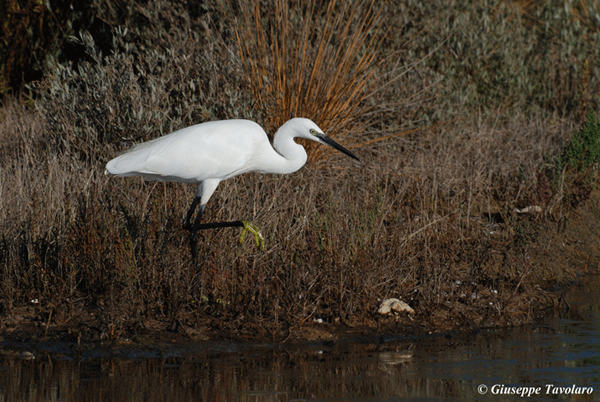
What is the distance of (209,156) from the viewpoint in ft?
18.6

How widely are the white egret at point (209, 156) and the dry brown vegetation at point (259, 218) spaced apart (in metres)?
0.28

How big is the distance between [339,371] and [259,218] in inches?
84.9

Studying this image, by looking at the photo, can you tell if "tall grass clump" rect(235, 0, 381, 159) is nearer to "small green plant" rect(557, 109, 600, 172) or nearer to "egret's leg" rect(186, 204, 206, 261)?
"small green plant" rect(557, 109, 600, 172)

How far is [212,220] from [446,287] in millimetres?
1881

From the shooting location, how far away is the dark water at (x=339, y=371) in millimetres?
3918

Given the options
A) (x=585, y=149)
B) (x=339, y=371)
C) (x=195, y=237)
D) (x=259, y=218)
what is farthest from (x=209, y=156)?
(x=585, y=149)

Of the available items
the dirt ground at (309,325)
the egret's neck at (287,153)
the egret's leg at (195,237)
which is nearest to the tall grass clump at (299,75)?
the egret's neck at (287,153)

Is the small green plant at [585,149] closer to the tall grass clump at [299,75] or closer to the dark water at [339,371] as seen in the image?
the tall grass clump at [299,75]

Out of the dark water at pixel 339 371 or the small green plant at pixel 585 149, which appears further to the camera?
the small green plant at pixel 585 149

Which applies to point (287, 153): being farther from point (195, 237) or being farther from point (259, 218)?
point (195, 237)

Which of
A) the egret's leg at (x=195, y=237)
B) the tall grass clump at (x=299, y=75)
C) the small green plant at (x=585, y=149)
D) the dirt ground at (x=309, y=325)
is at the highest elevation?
the tall grass clump at (x=299, y=75)

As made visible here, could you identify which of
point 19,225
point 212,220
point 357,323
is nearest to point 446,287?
point 357,323

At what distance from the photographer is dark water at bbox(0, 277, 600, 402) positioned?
3.92 m

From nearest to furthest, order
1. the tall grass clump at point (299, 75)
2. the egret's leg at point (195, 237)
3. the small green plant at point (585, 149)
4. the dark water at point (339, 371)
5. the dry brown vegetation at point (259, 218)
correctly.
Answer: the dark water at point (339, 371)
the dry brown vegetation at point (259, 218)
the egret's leg at point (195, 237)
the small green plant at point (585, 149)
the tall grass clump at point (299, 75)
